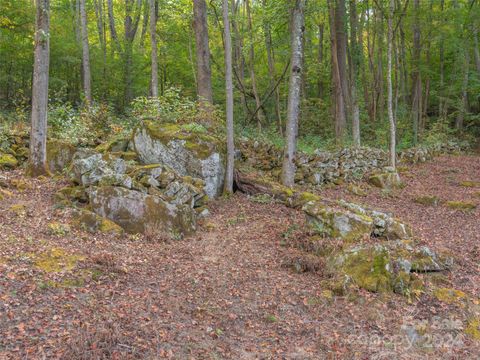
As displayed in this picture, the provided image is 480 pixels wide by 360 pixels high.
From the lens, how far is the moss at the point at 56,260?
5.29 metres

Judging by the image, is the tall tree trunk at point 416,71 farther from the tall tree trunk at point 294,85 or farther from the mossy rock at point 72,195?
the mossy rock at point 72,195

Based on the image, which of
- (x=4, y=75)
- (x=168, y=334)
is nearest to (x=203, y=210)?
(x=168, y=334)

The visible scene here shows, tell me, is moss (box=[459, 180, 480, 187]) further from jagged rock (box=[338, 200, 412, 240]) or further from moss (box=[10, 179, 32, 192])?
moss (box=[10, 179, 32, 192])

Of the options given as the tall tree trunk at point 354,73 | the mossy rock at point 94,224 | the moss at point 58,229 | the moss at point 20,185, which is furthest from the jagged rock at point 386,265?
the tall tree trunk at point 354,73

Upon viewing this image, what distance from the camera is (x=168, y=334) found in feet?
14.5

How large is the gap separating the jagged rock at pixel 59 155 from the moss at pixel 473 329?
9061mm

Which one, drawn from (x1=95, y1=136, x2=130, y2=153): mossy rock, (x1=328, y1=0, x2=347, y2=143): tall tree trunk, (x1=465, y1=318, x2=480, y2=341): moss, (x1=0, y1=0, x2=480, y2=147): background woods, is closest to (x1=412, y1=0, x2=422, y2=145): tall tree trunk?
(x1=0, y1=0, x2=480, y2=147): background woods

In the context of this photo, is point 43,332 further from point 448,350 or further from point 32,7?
point 32,7

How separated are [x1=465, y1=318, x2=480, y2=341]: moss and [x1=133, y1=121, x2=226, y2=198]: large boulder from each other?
246 inches

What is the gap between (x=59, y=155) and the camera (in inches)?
376

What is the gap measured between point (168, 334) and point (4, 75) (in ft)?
50.3

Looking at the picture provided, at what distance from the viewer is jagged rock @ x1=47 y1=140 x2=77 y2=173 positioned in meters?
9.48

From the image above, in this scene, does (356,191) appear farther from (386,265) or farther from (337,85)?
(386,265)

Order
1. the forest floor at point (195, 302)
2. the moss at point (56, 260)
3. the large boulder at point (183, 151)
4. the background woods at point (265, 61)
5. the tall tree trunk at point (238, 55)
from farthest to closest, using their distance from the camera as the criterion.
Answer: the tall tree trunk at point (238, 55)
the background woods at point (265, 61)
the large boulder at point (183, 151)
the moss at point (56, 260)
the forest floor at point (195, 302)
